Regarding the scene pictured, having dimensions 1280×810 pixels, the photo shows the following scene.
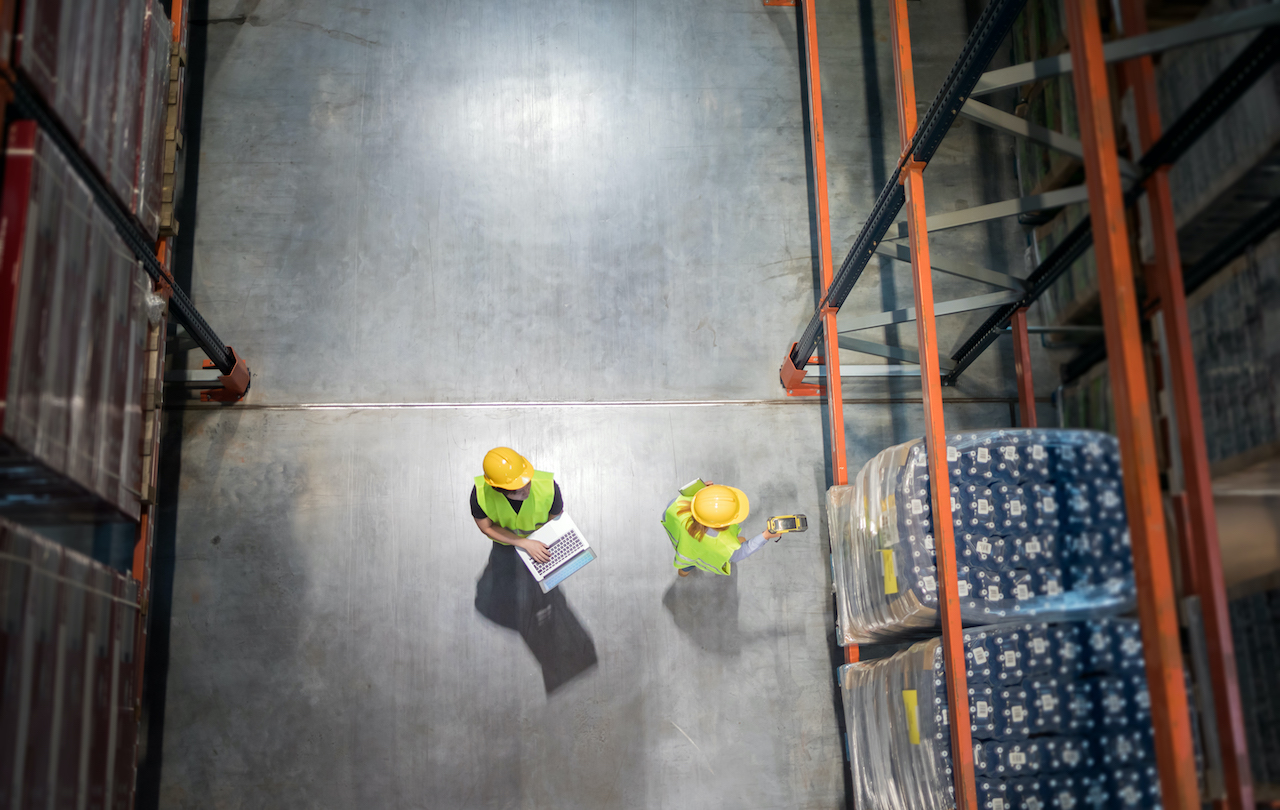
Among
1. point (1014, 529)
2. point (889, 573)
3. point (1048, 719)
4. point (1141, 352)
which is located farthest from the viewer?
point (889, 573)

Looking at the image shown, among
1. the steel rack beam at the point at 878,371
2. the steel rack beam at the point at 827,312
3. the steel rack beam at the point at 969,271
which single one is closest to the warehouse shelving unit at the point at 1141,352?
the steel rack beam at the point at 969,271

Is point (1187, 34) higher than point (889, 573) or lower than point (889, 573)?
higher

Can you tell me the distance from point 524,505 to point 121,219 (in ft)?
11.3

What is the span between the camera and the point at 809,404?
8367 mm

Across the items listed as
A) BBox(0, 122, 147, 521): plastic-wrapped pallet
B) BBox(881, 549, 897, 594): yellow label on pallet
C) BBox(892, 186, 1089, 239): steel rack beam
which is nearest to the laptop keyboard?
BBox(881, 549, 897, 594): yellow label on pallet

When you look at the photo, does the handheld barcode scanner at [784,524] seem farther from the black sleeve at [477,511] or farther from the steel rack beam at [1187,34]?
the steel rack beam at [1187,34]

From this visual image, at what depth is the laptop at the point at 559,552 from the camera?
6.99 metres

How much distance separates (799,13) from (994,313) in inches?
160

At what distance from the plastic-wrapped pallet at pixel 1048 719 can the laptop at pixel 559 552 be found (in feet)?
9.33

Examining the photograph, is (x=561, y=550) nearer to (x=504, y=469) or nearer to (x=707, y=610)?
(x=504, y=469)

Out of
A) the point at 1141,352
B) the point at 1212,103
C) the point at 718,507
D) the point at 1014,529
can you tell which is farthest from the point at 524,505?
the point at 1212,103

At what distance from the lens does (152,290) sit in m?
6.32

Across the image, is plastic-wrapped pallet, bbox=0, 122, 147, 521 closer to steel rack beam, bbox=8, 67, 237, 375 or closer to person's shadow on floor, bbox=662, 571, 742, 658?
steel rack beam, bbox=8, 67, 237, 375

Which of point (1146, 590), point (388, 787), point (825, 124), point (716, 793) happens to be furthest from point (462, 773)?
point (825, 124)
